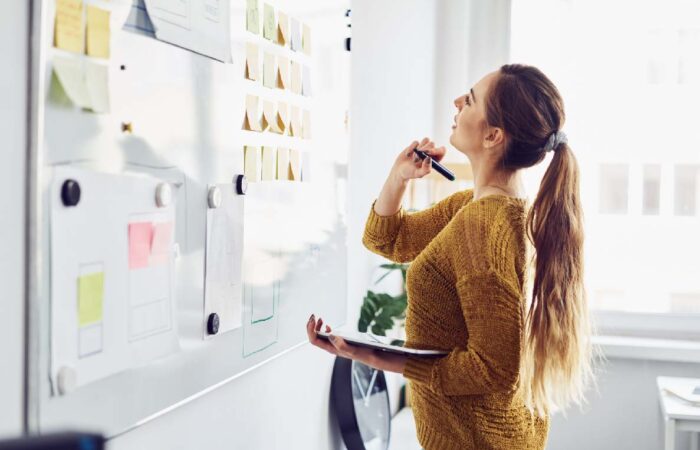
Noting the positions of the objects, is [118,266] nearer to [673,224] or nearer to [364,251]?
[364,251]

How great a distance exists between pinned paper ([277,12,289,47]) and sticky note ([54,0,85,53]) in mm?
695

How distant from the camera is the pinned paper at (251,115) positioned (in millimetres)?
1547

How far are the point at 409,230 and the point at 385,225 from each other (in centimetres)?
6

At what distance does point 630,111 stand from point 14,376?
3.05 meters

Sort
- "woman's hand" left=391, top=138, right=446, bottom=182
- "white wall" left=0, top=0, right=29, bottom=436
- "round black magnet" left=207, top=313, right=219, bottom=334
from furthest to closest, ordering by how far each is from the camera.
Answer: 1. "woman's hand" left=391, top=138, right=446, bottom=182
2. "round black magnet" left=207, top=313, right=219, bottom=334
3. "white wall" left=0, top=0, right=29, bottom=436

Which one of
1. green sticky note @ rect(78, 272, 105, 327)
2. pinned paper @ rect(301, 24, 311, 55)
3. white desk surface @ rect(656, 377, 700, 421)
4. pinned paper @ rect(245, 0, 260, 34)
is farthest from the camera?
white desk surface @ rect(656, 377, 700, 421)

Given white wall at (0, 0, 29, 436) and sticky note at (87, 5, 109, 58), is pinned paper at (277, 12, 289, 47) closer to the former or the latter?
sticky note at (87, 5, 109, 58)

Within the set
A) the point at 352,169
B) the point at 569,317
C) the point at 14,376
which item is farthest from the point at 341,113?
the point at 14,376

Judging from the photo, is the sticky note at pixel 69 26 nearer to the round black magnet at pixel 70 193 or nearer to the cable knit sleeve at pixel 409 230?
the round black magnet at pixel 70 193

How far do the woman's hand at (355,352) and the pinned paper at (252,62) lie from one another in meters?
0.47

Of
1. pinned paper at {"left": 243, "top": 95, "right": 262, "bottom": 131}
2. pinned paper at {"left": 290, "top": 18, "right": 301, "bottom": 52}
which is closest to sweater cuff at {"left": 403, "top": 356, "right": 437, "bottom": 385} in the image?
pinned paper at {"left": 243, "top": 95, "right": 262, "bottom": 131}

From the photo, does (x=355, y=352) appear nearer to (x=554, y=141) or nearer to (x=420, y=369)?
(x=420, y=369)

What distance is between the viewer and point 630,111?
3.48 metres

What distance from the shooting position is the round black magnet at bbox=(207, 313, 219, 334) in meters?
1.43
